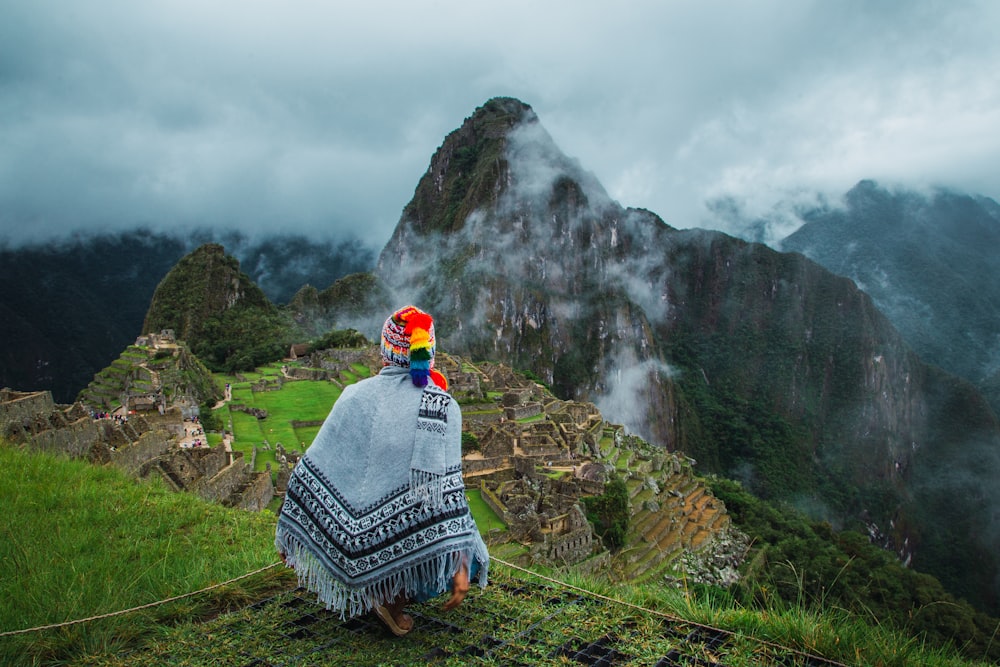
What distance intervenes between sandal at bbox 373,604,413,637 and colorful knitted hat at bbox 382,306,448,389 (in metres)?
0.92

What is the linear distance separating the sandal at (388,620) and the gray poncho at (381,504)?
0.04m

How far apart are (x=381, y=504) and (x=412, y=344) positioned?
67cm

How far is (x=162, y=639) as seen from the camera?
8.09 ft

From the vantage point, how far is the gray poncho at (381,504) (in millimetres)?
2422

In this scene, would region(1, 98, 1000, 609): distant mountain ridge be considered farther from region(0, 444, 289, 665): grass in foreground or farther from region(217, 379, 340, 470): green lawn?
region(0, 444, 289, 665): grass in foreground

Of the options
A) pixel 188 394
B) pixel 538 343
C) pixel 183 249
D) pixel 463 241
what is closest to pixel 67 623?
pixel 188 394

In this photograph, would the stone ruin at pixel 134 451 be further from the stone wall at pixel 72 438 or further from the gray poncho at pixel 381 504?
the gray poncho at pixel 381 504

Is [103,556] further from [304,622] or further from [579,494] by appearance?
[579,494]

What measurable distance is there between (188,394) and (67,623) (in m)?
17.5

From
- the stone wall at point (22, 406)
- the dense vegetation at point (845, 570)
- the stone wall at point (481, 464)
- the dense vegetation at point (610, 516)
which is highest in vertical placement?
the stone wall at point (22, 406)

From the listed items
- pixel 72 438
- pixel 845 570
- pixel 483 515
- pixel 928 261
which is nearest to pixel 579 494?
pixel 483 515

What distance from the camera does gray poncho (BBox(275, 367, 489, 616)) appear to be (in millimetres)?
2422

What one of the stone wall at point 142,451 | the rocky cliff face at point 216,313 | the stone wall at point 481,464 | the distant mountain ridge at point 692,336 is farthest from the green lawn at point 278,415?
the distant mountain ridge at point 692,336

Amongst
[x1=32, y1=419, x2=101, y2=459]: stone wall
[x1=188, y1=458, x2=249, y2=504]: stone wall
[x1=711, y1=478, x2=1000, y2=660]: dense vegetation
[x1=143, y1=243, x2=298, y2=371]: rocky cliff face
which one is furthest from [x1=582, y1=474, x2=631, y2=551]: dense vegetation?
[x1=143, y1=243, x2=298, y2=371]: rocky cliff face
